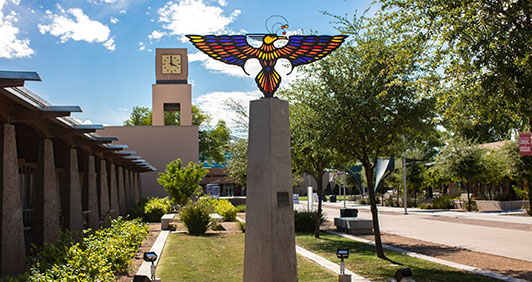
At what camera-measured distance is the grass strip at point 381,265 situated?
924 cm

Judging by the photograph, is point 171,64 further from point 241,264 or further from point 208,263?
point 241,264

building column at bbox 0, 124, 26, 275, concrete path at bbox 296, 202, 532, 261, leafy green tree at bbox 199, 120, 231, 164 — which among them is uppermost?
leafy green tree at bbox 199, 120, 231, 164

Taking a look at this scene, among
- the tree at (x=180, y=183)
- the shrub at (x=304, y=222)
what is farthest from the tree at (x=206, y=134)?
the shrub at (x=304, y=222)

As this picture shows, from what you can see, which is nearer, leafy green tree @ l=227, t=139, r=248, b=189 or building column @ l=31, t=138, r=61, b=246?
building column @ l=31, t=138, r=61, b=246

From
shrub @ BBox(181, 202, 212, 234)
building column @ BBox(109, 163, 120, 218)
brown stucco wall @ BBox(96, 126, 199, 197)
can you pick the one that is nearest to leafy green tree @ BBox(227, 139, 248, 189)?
shrub @ BBox(181, 202, 212, 234)

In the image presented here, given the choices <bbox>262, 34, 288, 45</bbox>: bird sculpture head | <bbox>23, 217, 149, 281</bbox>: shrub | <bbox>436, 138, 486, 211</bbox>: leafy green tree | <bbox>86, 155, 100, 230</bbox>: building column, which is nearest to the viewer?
<bbox>23, 217, 149, 281</bbox>: shrub

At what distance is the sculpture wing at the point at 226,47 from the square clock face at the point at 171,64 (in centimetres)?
3357

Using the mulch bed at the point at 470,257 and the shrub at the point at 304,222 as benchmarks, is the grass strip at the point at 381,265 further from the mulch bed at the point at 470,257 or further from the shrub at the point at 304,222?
the shrub at the point at 304,222

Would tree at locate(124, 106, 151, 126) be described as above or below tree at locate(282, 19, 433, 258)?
above

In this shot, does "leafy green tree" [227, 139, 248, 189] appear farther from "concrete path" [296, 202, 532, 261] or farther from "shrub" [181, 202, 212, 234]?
"concrete path" [296, 202, 532, 261]

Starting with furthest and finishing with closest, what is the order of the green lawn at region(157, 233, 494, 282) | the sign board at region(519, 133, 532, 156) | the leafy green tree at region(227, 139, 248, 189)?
the leafy green tree at region(227, 139, 248, 189) < the sign board at region(519, 133, 532, 156) < the green lawn at region(157, 233, 494, 282)

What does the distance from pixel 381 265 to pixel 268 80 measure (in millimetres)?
5330

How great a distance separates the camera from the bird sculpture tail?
8305 millimetres

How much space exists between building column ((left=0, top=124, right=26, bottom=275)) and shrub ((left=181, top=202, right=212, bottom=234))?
9680 millimetres
